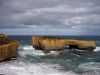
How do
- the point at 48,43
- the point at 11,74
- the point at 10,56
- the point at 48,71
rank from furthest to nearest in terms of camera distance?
the point at 48,43, the point at 10,56, the point at 48,71, the point at 11,74

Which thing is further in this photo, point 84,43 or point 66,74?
point 84,43

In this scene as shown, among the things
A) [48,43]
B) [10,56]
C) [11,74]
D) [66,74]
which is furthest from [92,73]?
[48,43]

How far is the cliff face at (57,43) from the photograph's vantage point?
45.1 metres

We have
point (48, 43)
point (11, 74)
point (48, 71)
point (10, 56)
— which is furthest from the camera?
point (48, 43)

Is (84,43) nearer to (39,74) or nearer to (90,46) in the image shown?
(90,46)

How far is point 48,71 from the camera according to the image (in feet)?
75.7

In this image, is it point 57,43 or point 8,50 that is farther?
point 57,43

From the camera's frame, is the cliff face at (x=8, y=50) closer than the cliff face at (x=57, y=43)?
Yes

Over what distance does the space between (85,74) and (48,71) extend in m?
3.63

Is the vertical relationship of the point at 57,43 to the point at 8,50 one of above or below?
below

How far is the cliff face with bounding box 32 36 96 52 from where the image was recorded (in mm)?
45094

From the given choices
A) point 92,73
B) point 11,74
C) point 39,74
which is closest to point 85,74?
point 92,73

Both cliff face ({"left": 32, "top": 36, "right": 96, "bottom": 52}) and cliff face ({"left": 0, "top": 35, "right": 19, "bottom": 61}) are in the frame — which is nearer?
cliff face ({"left": 0, "top": 35, "right": 19, "bottom": 61})

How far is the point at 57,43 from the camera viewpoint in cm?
4581
